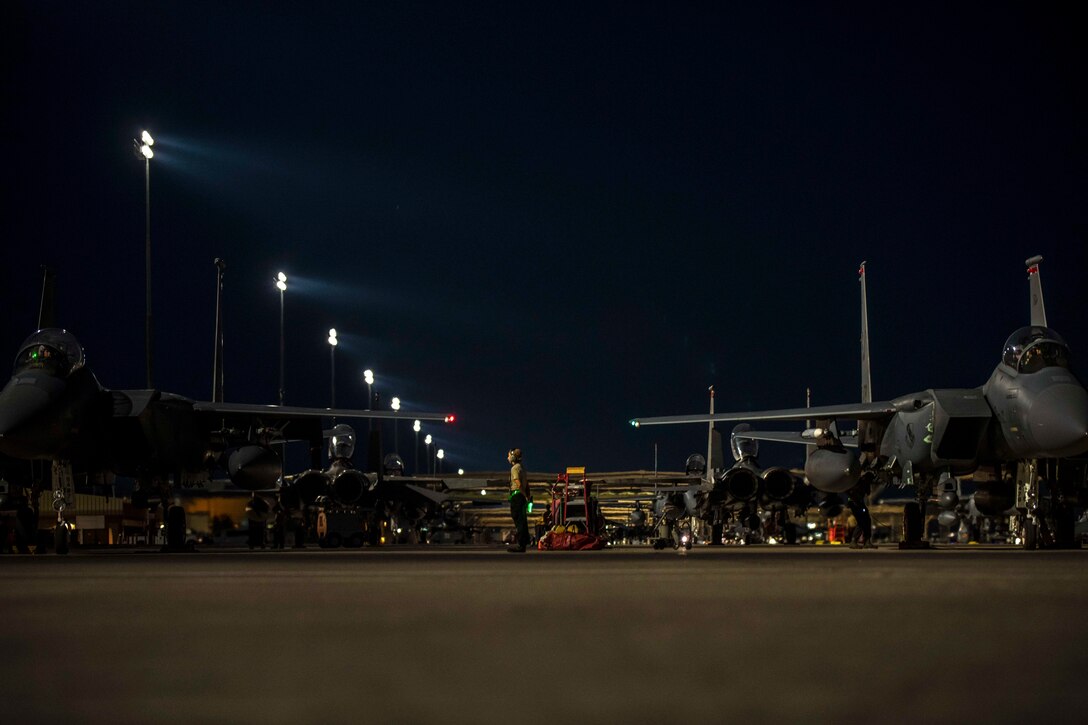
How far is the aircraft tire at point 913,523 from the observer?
70.5 feet

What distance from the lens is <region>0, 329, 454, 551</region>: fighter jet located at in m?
17.3

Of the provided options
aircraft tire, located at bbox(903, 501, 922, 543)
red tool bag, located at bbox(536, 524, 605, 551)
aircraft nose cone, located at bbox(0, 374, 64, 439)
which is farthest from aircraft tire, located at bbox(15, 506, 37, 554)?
aircraft tire, located at bbox(903, 501, 922, 543)

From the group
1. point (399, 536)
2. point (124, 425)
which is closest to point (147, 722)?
point (124, 425)

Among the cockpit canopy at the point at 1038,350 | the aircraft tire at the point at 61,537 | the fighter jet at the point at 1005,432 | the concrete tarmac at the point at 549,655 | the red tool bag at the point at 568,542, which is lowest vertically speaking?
the red tool bag at the point at 568,542

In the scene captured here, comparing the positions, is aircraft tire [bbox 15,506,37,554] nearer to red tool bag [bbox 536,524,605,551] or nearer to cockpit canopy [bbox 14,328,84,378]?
cockpit canopy [bbox 14,328,84,378]

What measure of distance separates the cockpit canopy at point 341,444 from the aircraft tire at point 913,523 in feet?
67.2

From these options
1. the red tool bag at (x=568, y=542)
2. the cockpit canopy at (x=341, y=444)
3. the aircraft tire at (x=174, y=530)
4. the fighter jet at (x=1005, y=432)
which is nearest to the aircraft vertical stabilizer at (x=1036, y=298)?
the fighter jet at (x=1005, y=432)

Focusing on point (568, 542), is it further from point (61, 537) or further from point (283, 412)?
point (61, 537)

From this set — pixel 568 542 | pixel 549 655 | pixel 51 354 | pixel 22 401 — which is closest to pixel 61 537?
pixel 22 401

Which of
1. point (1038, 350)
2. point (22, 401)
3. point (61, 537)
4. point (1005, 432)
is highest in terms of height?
point (1038, 350)

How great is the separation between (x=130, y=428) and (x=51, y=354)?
2073 millimetres

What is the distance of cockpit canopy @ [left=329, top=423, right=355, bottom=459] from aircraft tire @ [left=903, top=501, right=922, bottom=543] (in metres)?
20.5

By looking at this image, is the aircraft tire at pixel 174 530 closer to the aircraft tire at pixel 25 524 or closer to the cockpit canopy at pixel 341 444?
the aircraft tire at pixel 25 524

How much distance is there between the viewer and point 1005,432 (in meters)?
18.6
